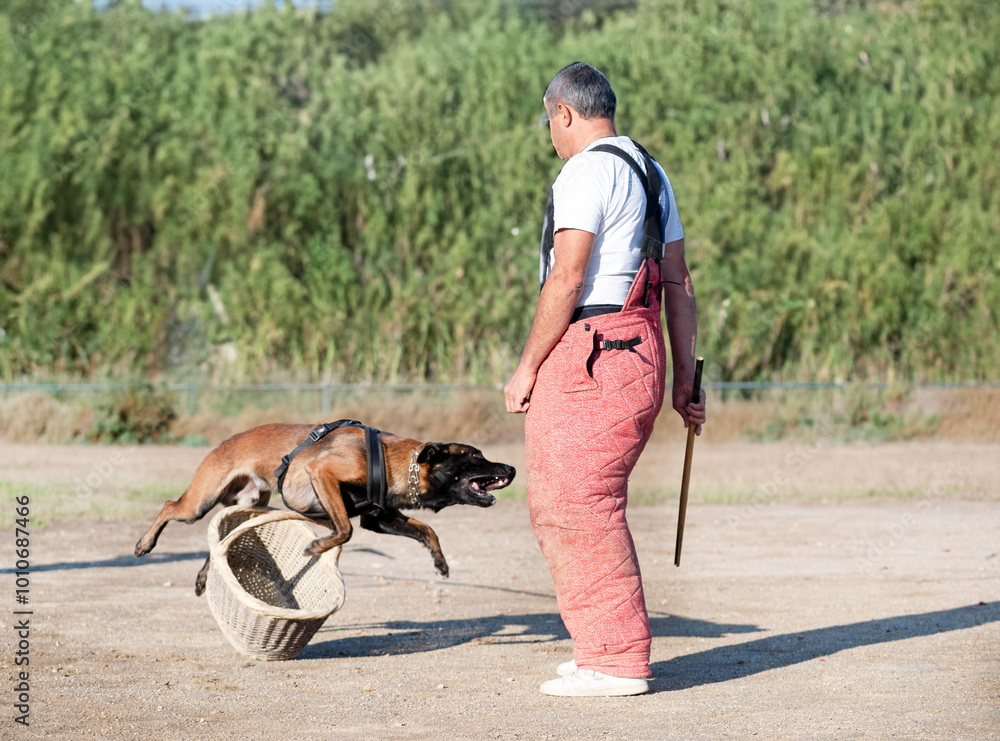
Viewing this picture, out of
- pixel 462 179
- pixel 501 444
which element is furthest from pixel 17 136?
pixel 501 444

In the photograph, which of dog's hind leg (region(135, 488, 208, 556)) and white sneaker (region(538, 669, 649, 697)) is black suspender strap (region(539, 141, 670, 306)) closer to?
white sneaker (region(538, 669, 649, 697))

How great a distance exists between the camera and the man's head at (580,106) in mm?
5090

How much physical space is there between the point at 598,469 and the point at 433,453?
4.26 ft

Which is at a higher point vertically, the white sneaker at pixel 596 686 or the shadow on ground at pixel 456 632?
the white sneaker at pixel 596 686

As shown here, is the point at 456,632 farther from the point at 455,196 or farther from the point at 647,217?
the point at 455,196

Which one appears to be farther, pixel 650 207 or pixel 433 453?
pixel 433 453

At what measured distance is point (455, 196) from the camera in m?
23.1

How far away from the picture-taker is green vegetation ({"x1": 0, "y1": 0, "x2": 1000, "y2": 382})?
20.6 metres

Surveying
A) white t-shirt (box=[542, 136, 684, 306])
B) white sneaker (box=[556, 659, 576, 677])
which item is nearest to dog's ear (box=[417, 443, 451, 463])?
white sneaker (box=[556, 659, 576, 677])

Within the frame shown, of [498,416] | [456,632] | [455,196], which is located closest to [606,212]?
[456,632]

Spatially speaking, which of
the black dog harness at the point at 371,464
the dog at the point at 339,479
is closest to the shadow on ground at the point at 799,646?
the dog at the point at 339,479

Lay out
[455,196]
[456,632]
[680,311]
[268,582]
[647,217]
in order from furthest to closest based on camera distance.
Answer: [455,196], [456,632], [268,582], [680,311], [647,217]

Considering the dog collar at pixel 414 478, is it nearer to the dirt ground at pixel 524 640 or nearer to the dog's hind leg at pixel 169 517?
the dirt ground at pixel 524 640

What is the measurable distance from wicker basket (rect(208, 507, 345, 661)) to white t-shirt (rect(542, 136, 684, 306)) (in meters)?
1.95
